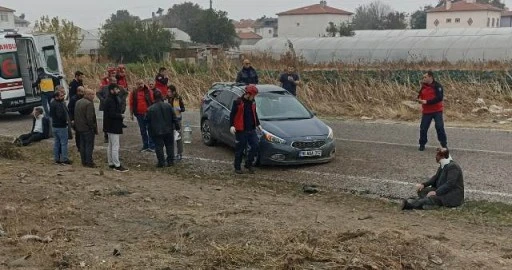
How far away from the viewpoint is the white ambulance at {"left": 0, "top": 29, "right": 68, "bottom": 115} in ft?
60.6

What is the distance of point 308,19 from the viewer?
108 meters

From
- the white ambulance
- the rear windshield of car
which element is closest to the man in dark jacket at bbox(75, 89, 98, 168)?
the white ambulance

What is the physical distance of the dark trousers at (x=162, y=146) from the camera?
11.7m

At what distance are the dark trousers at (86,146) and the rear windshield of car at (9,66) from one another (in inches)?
329

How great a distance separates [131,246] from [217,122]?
7.16m

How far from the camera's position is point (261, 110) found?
12.5 meters

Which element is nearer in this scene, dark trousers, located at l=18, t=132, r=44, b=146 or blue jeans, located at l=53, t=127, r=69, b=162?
blue jeans, located at l=53, t=127, r=69, b=162

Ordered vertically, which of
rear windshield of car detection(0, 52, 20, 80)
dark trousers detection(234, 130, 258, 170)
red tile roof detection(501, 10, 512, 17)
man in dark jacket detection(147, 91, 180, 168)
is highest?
red tile roof detection(501, 10, 512, 17)

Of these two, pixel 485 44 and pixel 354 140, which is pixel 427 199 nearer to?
pixel 354 140

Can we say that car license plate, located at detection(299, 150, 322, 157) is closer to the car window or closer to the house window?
the car window

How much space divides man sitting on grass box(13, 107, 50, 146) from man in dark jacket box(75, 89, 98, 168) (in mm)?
3597

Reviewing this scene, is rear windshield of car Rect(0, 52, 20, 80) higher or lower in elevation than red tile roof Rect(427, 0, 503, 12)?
lower

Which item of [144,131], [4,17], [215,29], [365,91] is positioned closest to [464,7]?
[215,29]

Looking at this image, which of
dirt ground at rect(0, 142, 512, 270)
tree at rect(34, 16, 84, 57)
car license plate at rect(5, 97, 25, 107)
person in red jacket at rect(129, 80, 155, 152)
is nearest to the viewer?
dirt ground at rect(0, 142, 512, 270)
